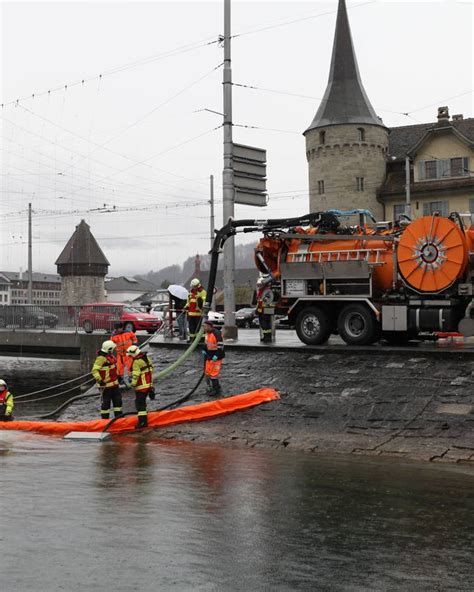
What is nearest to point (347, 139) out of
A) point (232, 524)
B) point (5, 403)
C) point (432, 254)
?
point (432, 254)

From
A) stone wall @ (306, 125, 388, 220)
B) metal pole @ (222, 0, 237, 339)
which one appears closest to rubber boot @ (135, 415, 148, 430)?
metal pole @ (222, 0, 237, 339)

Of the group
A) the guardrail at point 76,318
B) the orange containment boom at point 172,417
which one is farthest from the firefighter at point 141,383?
the guardrail at point 76,318

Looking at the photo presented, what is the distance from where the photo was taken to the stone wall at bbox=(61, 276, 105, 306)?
10119cm

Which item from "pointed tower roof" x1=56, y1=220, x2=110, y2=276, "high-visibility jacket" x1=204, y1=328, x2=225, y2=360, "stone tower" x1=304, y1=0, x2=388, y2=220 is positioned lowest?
"high-visibility jacket" x1=204, y1=328, x2=225, y2=360

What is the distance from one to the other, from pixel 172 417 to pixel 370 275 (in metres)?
5.91

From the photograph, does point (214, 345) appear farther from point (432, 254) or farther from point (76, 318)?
point (76, 318)

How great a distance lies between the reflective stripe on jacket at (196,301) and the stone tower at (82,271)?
268 ft

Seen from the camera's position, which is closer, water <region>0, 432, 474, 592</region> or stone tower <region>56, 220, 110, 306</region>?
water <region>0, 432, 474, 592</region>

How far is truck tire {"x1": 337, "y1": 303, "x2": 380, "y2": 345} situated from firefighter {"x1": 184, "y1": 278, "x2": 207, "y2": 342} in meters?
4.33

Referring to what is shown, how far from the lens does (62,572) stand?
19.8 ft

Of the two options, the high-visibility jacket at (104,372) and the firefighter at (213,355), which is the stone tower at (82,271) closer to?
the firefighter at (213,355)

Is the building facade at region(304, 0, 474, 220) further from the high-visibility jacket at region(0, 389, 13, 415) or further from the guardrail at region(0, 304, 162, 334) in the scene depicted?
the high-visibility jacket at region(0, 389, 13, 415)

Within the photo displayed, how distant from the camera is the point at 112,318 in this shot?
3241cm

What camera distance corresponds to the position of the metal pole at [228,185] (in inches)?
838
